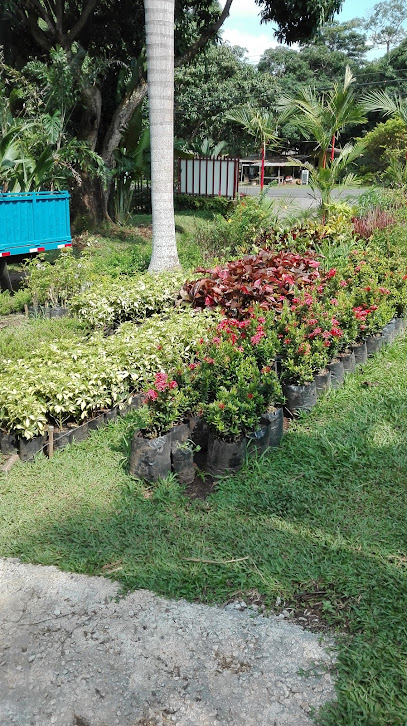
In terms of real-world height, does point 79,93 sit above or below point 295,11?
below

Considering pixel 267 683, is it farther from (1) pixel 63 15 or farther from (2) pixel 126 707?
(1) pixel 63 15

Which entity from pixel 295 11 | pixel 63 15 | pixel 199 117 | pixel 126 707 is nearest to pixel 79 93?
pixel 63 15

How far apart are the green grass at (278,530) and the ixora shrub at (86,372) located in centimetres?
27

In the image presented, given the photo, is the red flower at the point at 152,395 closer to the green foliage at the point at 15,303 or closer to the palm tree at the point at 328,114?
the green foliage at the point at 15,303

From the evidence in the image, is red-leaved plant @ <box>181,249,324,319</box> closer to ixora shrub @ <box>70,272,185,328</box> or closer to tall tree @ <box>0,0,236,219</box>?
ixora shrub @ <box>70,272,185,328</box>

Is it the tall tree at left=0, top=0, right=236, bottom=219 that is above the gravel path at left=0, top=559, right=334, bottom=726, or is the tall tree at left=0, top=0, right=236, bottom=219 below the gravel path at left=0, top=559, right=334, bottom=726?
above

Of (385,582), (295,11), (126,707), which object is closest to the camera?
(126,707)

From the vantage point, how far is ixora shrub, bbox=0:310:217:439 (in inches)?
159

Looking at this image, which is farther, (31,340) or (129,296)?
(129,296)

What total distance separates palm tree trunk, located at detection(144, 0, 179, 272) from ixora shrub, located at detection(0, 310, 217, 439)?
3425 mm

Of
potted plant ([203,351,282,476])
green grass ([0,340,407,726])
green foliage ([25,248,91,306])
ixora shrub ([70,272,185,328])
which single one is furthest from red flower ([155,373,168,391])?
green foliage ([25,248,91,306])

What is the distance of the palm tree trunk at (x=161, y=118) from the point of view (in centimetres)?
774

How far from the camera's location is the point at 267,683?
2361mm

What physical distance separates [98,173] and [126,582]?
11.2 m
